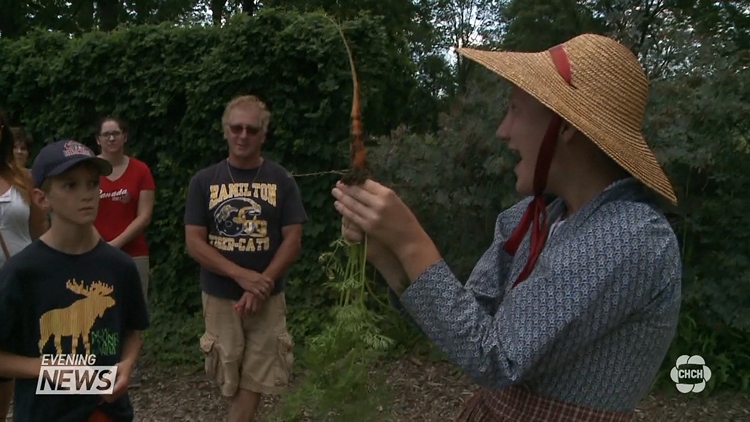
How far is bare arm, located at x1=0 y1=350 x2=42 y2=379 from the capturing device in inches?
90.7

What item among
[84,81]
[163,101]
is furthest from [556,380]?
[84,81]

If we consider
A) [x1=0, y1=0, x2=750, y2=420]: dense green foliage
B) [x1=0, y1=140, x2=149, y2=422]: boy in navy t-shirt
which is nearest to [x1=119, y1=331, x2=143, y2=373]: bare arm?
[x1=0, y1=140, x2=149, y2=422]: boy in navy t-shirt

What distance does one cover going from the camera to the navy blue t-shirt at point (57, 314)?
2.34m

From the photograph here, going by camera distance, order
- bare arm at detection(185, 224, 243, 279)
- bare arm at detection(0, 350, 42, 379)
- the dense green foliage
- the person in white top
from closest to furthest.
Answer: bare arm at detection(0, 350, 42, 379) < the person in white top < bare arm at detection(185, 224, 243, 279) < the dense green foliage

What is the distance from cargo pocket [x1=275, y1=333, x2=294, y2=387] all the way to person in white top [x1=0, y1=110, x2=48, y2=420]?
1418 millimetres

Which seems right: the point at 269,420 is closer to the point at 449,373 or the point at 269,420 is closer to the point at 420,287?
the point at 449,373

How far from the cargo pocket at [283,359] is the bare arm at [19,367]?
5.93ft

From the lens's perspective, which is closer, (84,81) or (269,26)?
(269,26)

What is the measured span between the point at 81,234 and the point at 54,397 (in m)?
0.56

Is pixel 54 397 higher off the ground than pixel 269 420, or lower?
higher

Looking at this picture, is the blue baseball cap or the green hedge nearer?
the blue baseball cap

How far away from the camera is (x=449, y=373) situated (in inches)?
210

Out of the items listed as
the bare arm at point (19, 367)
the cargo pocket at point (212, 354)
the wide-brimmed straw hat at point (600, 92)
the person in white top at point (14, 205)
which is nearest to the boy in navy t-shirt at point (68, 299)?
the bare arm at point (19, 367)

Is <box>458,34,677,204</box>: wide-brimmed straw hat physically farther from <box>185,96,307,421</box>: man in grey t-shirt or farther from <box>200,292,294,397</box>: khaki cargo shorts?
<box>200,292,294,397</box>: khaki cargo shorts
